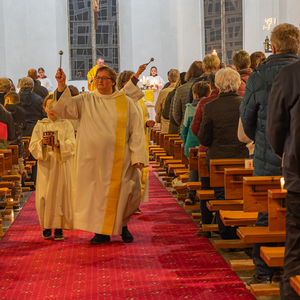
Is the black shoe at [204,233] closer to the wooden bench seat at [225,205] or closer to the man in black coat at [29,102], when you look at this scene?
the wooden bench seat at [225,205]

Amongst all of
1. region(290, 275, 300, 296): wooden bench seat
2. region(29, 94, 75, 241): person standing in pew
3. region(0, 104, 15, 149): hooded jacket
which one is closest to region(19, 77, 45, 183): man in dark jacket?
region(0, 104, 15, 149): hooded jacket

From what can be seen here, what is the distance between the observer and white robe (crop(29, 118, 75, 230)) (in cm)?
589

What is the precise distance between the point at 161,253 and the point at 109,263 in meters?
0.60

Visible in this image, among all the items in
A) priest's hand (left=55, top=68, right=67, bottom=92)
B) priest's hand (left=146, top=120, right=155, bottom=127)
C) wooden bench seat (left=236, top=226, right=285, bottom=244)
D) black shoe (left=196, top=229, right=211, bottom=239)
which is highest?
priest's hand (left=55, top=68, right=67, bottom=92)

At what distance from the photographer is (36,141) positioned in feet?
19.5

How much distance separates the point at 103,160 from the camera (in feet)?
18.3

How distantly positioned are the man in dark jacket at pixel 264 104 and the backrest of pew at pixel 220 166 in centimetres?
88

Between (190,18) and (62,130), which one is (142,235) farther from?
(190,18)

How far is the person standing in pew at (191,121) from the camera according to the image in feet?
21.1

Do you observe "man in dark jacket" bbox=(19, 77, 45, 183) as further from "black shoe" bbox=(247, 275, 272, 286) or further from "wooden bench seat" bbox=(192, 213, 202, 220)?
"black shoe" bbox=(247, 275, 272, 286)

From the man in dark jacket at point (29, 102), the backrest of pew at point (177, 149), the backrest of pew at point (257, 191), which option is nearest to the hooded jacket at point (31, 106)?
the man in dark jacket at point (29, 102)

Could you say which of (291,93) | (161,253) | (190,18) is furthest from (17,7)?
(291,93)

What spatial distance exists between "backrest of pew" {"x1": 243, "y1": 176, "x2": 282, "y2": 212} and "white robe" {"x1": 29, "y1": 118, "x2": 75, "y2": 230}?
2.72 m

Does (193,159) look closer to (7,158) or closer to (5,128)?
(7,158)
